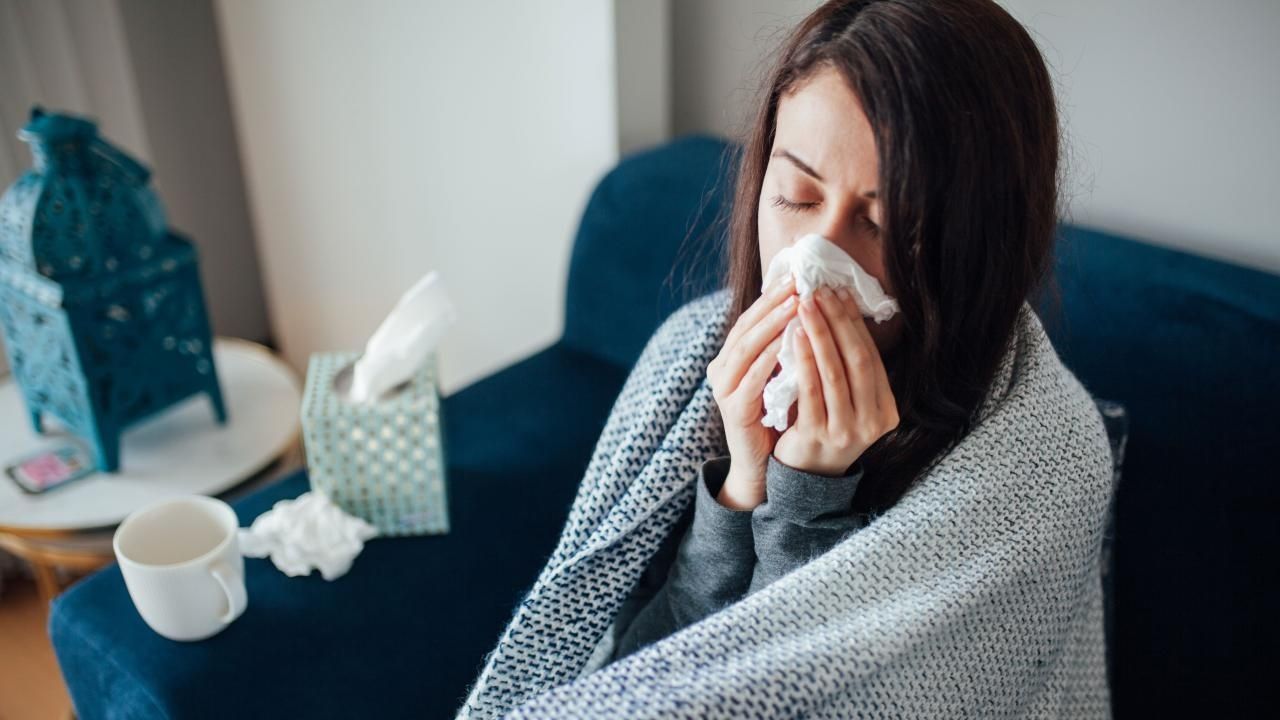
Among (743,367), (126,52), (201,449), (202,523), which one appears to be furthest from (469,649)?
(126,52)

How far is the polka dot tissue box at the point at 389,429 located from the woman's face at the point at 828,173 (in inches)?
19.0

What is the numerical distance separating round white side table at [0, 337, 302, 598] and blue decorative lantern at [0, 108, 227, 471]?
0.05 meters

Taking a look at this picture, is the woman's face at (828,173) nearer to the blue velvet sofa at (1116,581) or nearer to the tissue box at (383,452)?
the blue velvet sofa at (1116,581)

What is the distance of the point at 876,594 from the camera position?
2.05 feet

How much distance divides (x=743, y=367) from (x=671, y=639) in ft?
0.67

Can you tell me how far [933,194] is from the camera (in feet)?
1.98

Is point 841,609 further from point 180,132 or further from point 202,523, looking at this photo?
point 180,132

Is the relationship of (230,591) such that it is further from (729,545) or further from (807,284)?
(807,284)

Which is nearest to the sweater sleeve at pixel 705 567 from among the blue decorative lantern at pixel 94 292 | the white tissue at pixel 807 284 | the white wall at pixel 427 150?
the white tissue at pixel 807 284

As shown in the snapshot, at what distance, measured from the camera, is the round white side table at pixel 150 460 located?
121 centimetres

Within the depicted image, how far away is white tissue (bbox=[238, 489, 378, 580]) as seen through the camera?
96 cm

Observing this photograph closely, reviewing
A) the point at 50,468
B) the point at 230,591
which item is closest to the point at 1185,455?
the point at 230,591

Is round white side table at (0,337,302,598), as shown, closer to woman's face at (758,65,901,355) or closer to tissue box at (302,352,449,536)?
tissue box at (302,352,449,536)

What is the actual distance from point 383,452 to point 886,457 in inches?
21.2
